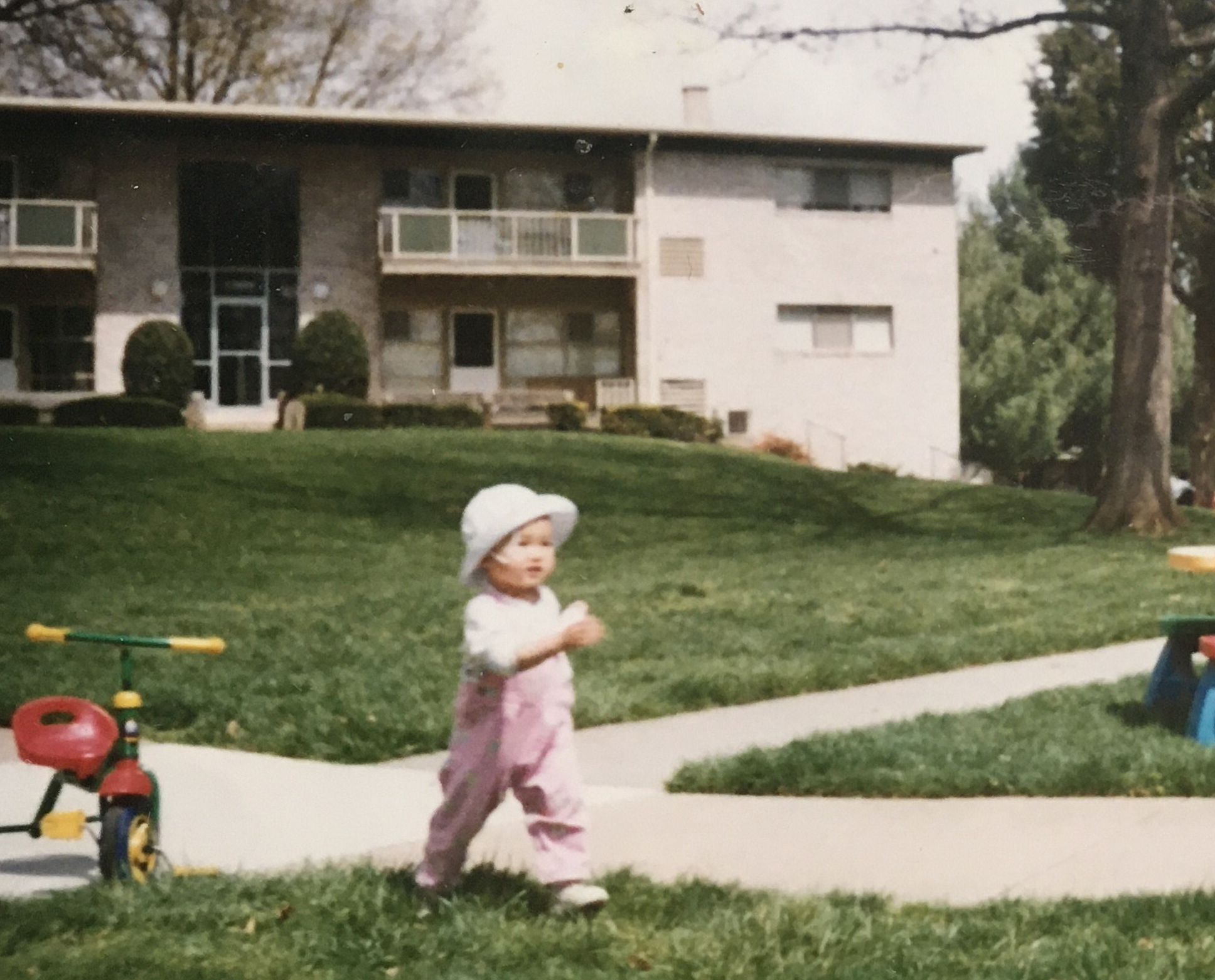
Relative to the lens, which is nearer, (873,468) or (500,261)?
(500,261)

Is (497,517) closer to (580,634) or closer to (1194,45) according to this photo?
(580,634)

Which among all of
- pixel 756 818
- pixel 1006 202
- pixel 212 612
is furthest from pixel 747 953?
pixel 1006 202

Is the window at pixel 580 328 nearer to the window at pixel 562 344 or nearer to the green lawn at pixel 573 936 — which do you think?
the window at pixel 562 344

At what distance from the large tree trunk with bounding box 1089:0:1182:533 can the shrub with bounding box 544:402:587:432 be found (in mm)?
11582

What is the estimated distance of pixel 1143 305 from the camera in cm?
1827

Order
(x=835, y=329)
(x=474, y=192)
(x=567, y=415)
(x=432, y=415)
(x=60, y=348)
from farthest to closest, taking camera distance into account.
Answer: (x=835, y=329) < (x=474, y=192) < (x=60, y=348) < (x=567, y=415) < (x=432, y=415)

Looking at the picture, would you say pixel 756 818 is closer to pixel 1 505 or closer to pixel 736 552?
pixel 736 552

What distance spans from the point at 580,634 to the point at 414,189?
28.1 meters

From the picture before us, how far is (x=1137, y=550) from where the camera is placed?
1587cm

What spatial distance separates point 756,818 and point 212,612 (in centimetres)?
691

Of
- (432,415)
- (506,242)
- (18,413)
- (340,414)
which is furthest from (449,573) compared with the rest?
(506,242)

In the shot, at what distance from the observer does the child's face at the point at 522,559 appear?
4.34m

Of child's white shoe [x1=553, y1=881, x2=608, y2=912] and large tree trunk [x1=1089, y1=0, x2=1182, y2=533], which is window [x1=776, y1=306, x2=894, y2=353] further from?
child's white shoe [x1=553, y1=881, x2=608, y2=912]

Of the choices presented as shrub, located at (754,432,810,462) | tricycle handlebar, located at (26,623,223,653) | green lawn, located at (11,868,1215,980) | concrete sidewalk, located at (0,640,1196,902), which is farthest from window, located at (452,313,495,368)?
green lawn, located at (11,868,1215,980)
